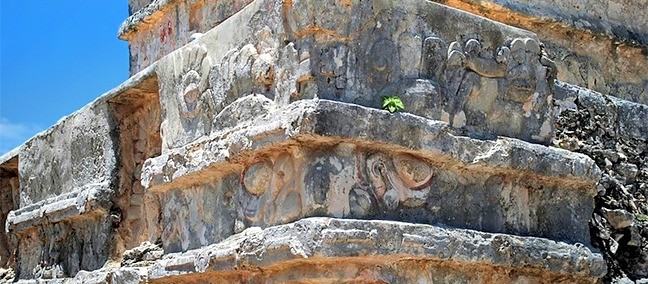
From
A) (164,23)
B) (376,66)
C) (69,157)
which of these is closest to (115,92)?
(69,157)

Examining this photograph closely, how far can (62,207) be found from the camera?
6379 mm

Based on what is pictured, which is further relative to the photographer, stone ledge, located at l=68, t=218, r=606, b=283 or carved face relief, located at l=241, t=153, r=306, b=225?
carved face relief, located at l=241, t=153, r=306, b=225

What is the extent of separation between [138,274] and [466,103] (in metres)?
1.95

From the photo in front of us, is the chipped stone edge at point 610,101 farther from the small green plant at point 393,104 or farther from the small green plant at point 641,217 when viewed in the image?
the small green plant at point 393,104

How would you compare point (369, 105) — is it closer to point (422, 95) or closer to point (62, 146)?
point (422, 95)

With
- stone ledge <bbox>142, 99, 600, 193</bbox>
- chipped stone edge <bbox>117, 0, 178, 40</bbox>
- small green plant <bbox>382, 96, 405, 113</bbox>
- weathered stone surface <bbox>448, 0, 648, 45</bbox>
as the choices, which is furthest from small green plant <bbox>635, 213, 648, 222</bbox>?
chipped stone edge <bbox>117, 0, 178, 40</bbox>

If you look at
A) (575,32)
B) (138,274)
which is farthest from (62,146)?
(575,32)

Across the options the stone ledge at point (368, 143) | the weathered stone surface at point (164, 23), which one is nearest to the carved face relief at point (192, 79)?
the stone ledge at point (368, 143)

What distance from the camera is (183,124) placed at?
A: 17.1 ft

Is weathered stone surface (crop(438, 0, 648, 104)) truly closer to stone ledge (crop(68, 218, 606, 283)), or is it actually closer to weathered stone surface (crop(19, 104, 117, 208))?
stone ledge (crop(68, 218, 606, 283))

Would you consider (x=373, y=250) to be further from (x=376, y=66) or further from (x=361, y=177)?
(x=376, y=66)

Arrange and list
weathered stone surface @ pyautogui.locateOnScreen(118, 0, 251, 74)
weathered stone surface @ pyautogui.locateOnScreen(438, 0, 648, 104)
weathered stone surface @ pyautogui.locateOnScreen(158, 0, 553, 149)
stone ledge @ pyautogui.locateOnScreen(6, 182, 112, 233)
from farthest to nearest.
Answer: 1. weathered stone surface @ pyautogui.locateOnScreen(118, 0, 251, 74)
2. stone ledge @ pyautogui.locateOnScreen(6, 182, 112, 233)
3. weathered stone surface @ pyautogui.locateOnScreen(438, 0, 648, 104)
4. weathered stone surface @ pyautogui.locateOnScreen(158, 0, 553, 149)

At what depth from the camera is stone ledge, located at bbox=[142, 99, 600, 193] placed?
419 cm

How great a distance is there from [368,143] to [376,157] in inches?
3.7
